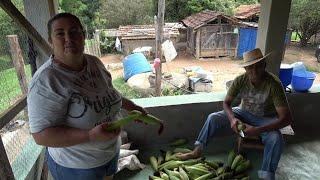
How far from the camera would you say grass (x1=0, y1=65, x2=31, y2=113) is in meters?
2.25

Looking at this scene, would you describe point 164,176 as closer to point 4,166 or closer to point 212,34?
point 4,166

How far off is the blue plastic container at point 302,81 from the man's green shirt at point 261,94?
3.41 ft

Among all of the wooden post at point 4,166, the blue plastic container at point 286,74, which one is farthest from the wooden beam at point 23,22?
the blue plastic container at point 286,74

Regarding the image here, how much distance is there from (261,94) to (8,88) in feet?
9.01

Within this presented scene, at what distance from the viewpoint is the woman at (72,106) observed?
5.26 ft

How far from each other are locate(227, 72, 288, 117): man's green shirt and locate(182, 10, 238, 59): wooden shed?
13.8 meters

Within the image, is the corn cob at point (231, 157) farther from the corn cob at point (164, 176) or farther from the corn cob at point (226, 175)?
the corn cob at point (164, 176)

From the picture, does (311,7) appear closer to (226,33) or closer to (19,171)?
(226,33)

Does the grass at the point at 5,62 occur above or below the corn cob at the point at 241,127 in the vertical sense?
above

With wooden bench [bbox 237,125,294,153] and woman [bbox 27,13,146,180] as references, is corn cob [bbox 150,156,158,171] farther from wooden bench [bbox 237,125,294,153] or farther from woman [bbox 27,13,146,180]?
woman [bbox 27,13,146,180]

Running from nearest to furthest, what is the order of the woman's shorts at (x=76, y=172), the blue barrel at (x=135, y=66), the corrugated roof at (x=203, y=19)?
the woman's shorts at (x=76, y=172) → the blue barrel at (x=135, y=66) → the corrugated roof at (x=203, y=19)

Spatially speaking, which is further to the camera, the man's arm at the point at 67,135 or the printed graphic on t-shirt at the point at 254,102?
the printed graphic on t-shirt at the point at 254,102

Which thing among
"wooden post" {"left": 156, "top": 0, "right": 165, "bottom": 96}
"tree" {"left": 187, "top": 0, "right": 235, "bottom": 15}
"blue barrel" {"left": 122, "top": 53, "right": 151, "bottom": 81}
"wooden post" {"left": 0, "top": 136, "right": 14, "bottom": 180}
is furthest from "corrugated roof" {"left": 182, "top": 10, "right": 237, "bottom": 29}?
"wooden post" {"left": 0, "top": 136, "right": 14, "bottom": 180}

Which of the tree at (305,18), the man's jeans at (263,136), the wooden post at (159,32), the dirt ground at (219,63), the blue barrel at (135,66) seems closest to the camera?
the man's jeans at (263,136)
